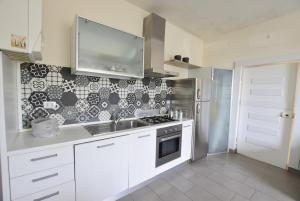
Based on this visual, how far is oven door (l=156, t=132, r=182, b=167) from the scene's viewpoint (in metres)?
2.13

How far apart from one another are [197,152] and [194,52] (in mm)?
2324

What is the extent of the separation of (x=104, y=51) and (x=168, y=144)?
1.67m

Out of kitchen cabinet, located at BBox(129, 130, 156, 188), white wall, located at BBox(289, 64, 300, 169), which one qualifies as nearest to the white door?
white wall, located at BBox(289, 64, 300, 169)

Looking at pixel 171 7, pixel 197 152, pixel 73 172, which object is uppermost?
pixel 171 7

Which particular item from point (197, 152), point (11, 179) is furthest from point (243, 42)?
point (11, 179)

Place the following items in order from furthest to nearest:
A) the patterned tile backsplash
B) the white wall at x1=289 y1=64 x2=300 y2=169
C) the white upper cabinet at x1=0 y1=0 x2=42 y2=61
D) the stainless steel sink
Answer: the white wall at x1=289 y1=64 x2=300 y2=169 → the stainless steel sink → the patterned tile backsplash → the white upper cabinet at x1=0 y1=0 x2=42 y2=61

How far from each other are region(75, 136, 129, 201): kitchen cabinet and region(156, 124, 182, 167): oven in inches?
22.1

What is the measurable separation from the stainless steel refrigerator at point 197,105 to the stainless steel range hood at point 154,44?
0.63m

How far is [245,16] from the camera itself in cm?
254

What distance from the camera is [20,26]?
1080mm

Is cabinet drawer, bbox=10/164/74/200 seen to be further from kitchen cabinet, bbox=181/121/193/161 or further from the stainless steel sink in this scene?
kitchen cabinet, bbox=181/121/193/161

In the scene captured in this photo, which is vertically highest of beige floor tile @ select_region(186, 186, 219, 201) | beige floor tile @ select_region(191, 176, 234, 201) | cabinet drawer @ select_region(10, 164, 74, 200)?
cabinet drawer @ select_region(10, 164, 74, 200)

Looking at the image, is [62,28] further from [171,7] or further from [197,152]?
[197,152]

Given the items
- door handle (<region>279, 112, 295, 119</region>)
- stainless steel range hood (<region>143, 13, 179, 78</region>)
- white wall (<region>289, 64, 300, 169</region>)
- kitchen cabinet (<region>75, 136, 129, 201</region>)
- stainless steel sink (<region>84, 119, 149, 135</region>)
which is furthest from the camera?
door handle (<region>279, 112, 295, 119</region>)
